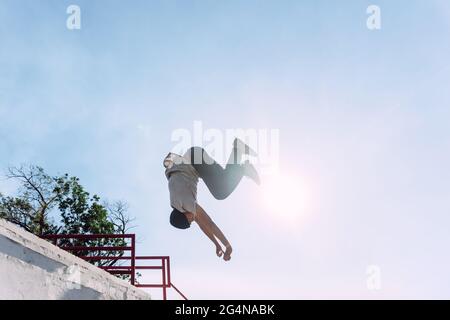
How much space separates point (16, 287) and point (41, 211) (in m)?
19.2

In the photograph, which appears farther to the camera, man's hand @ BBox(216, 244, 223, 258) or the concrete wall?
man's hand @ BBox(216, 244, 223, 258)

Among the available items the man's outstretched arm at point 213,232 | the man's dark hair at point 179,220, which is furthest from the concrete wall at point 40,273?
the man's outstretched arm at point 213,232

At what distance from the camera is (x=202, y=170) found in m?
4.37

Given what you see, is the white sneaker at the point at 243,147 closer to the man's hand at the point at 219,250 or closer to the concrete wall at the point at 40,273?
the man's hand at the point at 219,250

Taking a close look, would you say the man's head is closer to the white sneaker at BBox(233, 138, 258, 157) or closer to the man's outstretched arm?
the man's outstretched arm

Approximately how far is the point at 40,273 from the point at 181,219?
145 centimetres

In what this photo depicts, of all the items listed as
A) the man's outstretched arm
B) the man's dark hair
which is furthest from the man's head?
the man's outstretched arm

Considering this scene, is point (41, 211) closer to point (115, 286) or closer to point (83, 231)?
point (83, 231)

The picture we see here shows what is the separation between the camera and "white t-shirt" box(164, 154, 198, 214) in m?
4.01

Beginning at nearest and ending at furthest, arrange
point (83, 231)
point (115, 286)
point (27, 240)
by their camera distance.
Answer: point (27, 240) → point (115, 286) → point (83, 231)

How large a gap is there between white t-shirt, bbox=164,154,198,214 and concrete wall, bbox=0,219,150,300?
3.45 ft

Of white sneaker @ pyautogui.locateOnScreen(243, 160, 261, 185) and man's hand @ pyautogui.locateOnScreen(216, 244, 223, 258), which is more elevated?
white sneaker @ pyautogui.locateOnScreen(243, 160, 261, 185)

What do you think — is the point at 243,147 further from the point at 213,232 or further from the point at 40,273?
the point at 40,273
